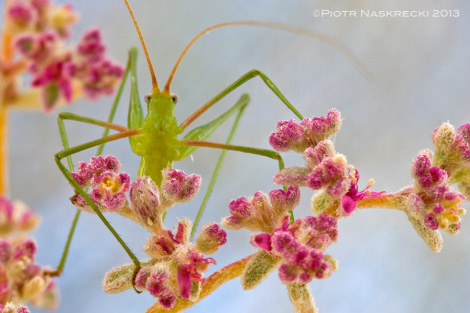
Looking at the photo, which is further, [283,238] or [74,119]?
[74,119]

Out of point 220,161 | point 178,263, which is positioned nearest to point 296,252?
point 178,263

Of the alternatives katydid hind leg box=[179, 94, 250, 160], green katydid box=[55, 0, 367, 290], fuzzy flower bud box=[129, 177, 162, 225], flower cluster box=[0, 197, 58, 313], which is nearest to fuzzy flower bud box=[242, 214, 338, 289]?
fuzzy flower bud box=[129, 177, 162, 225]

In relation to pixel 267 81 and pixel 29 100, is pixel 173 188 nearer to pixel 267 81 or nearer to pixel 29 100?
pixel 29 100

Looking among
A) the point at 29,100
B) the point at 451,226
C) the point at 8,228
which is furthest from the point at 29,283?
the point at 451,226

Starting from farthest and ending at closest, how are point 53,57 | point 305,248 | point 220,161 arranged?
point 220,161 → point 53,57 → point 305,248

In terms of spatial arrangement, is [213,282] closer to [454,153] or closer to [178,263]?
[178,263]

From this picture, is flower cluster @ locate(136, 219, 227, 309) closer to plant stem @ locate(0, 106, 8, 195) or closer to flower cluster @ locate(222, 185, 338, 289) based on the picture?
flower cluster @ locate(222, 185, 338, 289)
